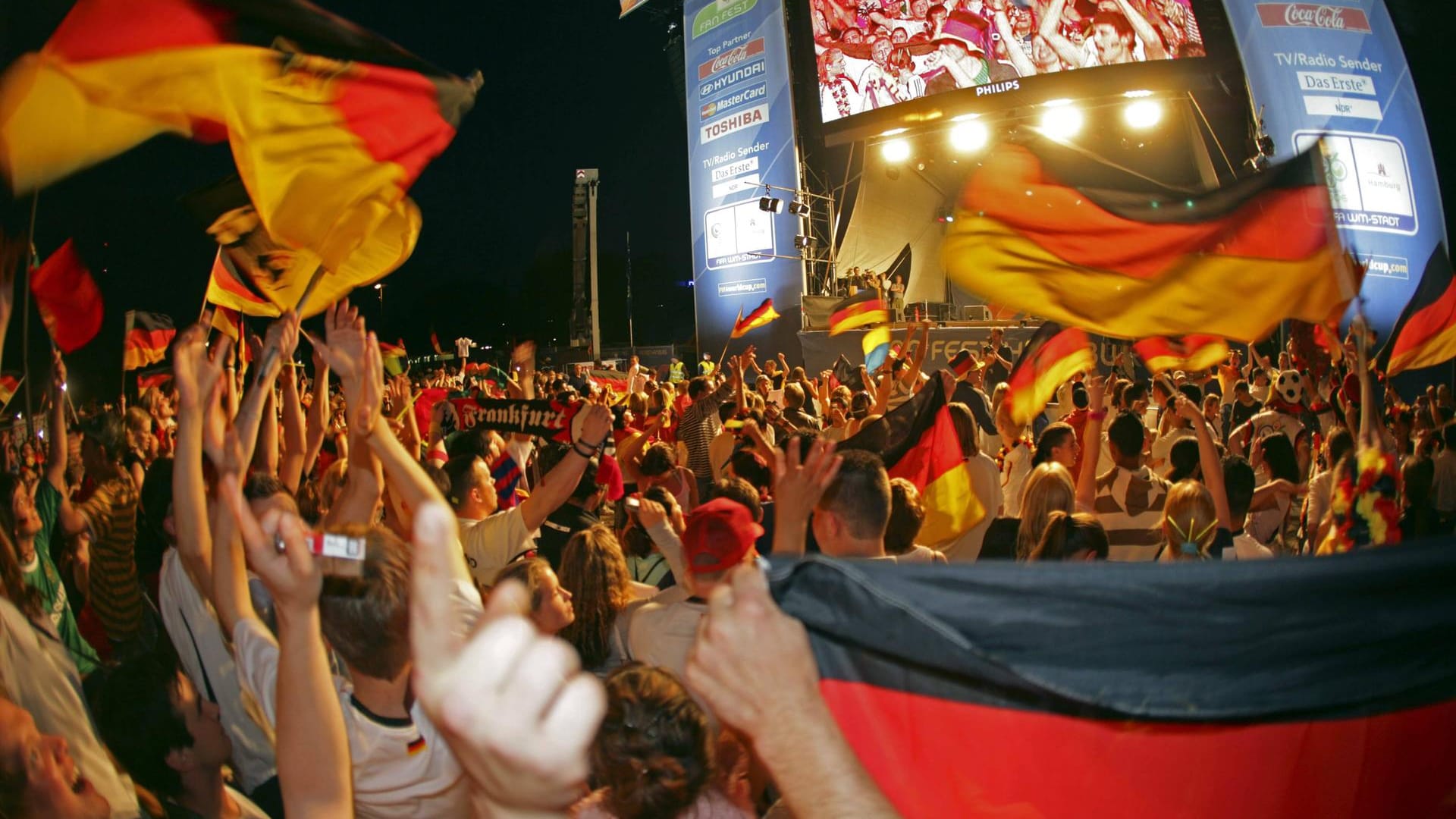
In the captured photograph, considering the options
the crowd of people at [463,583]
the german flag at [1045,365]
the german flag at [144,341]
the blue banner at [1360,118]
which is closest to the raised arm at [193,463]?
the crowd of people at [463,583]

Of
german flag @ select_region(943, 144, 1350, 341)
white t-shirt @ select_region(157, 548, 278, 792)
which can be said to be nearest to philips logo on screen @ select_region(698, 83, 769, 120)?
german flag @ select_region(943, 144, 1350, 341)

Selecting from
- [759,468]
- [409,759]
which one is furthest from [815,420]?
[409,759]

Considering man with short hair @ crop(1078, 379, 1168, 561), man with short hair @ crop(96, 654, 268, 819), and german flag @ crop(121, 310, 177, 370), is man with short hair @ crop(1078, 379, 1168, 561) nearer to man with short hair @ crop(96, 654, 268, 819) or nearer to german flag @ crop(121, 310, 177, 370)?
man with short hair @ crop(96, 654, 268, 819)

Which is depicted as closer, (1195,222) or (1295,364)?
(1195,222)

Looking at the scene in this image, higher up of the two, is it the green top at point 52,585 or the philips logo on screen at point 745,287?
the philips logo on screen at point 745,287

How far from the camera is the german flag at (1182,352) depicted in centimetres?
553

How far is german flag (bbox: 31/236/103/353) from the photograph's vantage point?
15.2ft

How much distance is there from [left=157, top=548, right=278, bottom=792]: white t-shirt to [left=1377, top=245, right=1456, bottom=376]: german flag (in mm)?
5768

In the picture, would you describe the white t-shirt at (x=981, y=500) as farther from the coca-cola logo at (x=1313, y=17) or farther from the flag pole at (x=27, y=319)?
the coca-cola logo at (x=1313, y=17)

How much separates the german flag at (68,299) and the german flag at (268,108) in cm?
125

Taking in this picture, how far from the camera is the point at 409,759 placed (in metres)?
2.25

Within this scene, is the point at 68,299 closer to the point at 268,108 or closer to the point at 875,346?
the point at 268,108

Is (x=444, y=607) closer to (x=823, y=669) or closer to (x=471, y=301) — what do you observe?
(x=823, y=669)

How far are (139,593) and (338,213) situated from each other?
71.5 inches
